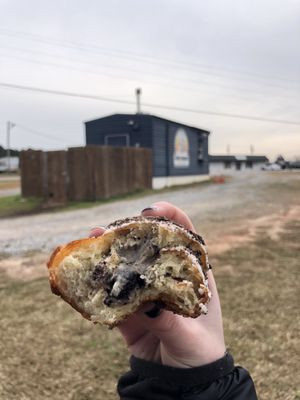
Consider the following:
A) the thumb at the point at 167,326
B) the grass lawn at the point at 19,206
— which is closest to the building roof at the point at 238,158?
the grass lawn at the point at 19,206

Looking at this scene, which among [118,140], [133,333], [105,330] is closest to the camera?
[133,333]

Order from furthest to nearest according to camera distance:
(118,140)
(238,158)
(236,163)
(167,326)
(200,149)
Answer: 1. (238,158)
2. (236,163)
3. (200,149)
4. (118,140)
5. (167,326)

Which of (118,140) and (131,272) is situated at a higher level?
(118,140)

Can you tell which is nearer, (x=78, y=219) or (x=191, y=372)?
(x=191, y=372)

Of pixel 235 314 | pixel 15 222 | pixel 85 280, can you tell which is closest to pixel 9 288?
pixel 235 314

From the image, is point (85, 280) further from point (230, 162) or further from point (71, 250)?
point (230, 162)

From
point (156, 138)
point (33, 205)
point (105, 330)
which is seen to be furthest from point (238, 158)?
point (105, 330)

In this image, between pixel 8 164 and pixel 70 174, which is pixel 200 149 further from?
pixel 8 164
